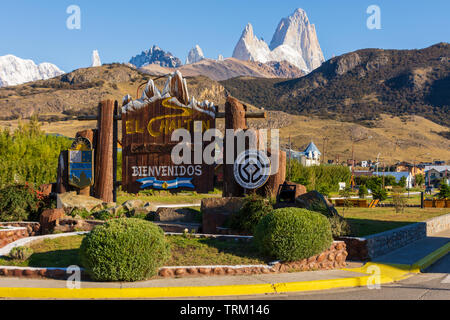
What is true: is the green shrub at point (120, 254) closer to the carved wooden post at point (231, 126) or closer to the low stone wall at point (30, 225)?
the low stone wall at point (30, 225)

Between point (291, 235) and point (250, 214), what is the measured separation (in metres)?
Result: 3.12

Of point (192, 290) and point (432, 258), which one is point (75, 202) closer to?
point (192, 290)

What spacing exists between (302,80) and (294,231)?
19487 cm

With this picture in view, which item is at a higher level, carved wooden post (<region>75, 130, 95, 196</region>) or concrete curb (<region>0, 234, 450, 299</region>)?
carved wooden post (<region>75, 130, 95, 196</region>)

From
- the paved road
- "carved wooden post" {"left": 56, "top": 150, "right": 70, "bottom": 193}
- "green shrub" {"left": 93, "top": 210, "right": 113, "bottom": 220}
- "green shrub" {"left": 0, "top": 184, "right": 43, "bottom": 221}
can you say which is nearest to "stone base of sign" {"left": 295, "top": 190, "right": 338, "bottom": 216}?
the paved road

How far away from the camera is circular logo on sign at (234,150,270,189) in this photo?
15641 millimetres

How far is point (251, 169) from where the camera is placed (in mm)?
16016

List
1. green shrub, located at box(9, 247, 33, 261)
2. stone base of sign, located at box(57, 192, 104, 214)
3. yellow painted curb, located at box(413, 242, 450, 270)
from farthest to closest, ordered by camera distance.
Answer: stone base of sign, located at box(57, 192, 104, 214) < yellow painted curb, located at box(413, 242, 450, 270) < green shrub, located at box(9, 247, 33, 261)

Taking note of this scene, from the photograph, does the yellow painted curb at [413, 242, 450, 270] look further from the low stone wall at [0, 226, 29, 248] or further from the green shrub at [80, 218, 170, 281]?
the low stone wall at [0, 226, 29, 248]

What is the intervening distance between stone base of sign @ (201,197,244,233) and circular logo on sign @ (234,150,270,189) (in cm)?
160

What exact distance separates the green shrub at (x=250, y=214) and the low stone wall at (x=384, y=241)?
7.19 ft

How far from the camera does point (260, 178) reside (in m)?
15.7

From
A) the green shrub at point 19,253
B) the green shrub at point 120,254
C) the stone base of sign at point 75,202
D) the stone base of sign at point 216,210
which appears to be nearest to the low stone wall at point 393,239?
the stone base of sign at point 216,210
